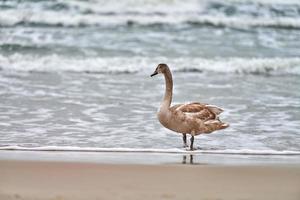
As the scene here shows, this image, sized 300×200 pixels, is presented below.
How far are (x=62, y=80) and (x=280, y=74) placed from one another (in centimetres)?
337

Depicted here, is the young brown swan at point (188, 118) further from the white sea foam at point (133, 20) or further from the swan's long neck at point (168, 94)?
the white sea foam at point (133, 20)

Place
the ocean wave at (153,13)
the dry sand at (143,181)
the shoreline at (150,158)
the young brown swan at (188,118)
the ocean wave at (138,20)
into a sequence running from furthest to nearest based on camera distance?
the ocean wave at (153,13) → the ocean wave at (138,20) → the young brown swan at (188,118) → the shoreline at (150,158) → the dry sand at (143,181)

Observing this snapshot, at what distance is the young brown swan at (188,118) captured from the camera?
6328mm

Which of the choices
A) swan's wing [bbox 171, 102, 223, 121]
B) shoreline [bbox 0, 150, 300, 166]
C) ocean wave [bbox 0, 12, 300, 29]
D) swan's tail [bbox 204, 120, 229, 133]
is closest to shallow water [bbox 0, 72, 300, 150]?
swan's tail [bbox 204, 120, 229, 133]

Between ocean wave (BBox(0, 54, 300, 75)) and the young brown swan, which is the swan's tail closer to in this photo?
the young brown swan

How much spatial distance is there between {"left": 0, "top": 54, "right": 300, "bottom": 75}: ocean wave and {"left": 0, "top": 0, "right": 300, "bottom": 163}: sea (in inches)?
0.7

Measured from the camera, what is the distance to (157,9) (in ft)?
65.3

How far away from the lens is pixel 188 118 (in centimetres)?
635

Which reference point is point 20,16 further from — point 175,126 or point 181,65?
point 175,126

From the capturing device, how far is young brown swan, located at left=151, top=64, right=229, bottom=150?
20.8ft

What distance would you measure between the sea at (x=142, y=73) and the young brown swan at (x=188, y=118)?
163mm

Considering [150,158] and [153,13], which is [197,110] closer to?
[150,158]

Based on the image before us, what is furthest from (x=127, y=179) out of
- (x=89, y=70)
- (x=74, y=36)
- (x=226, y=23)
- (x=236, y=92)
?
(x=226, y=23)

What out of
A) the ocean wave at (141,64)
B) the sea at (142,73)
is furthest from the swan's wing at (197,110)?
the ocean wave at (141,64)
